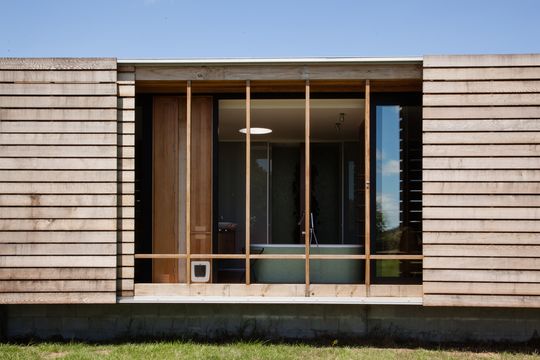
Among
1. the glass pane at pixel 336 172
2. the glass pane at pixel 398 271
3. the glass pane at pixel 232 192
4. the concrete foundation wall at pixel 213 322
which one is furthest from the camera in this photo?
the glass pane at pixel 232 192

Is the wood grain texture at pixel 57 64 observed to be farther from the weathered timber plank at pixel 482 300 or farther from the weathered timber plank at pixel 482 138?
the weathered timber plank at pixel 482 300

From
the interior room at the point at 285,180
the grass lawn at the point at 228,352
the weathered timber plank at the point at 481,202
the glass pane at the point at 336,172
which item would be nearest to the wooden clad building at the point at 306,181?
the weathered timber plank at the point at 481,202

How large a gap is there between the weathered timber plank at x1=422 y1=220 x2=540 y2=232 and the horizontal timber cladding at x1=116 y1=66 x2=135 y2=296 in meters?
2.93

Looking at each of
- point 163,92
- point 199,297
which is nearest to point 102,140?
point 163,92

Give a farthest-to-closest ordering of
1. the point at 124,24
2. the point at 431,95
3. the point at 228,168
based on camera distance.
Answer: the point at 228,168, the point at 124,24, the point at 431,95

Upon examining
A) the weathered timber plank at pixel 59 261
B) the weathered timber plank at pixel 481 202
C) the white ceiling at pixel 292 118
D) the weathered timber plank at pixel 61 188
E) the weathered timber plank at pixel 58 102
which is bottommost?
the weathered timber plank at pixel 59 261

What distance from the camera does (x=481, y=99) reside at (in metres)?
5.02

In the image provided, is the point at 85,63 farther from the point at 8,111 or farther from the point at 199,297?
the point at 199,297

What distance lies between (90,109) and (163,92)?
1.10 metres

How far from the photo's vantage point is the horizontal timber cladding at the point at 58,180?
5.12 m

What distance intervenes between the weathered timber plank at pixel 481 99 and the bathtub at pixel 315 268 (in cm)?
184

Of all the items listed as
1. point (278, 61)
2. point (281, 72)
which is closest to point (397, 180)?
point (281, 72)

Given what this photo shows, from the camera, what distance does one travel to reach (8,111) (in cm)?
515

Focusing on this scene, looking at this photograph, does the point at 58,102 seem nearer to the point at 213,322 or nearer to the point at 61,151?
the point at 61,151
